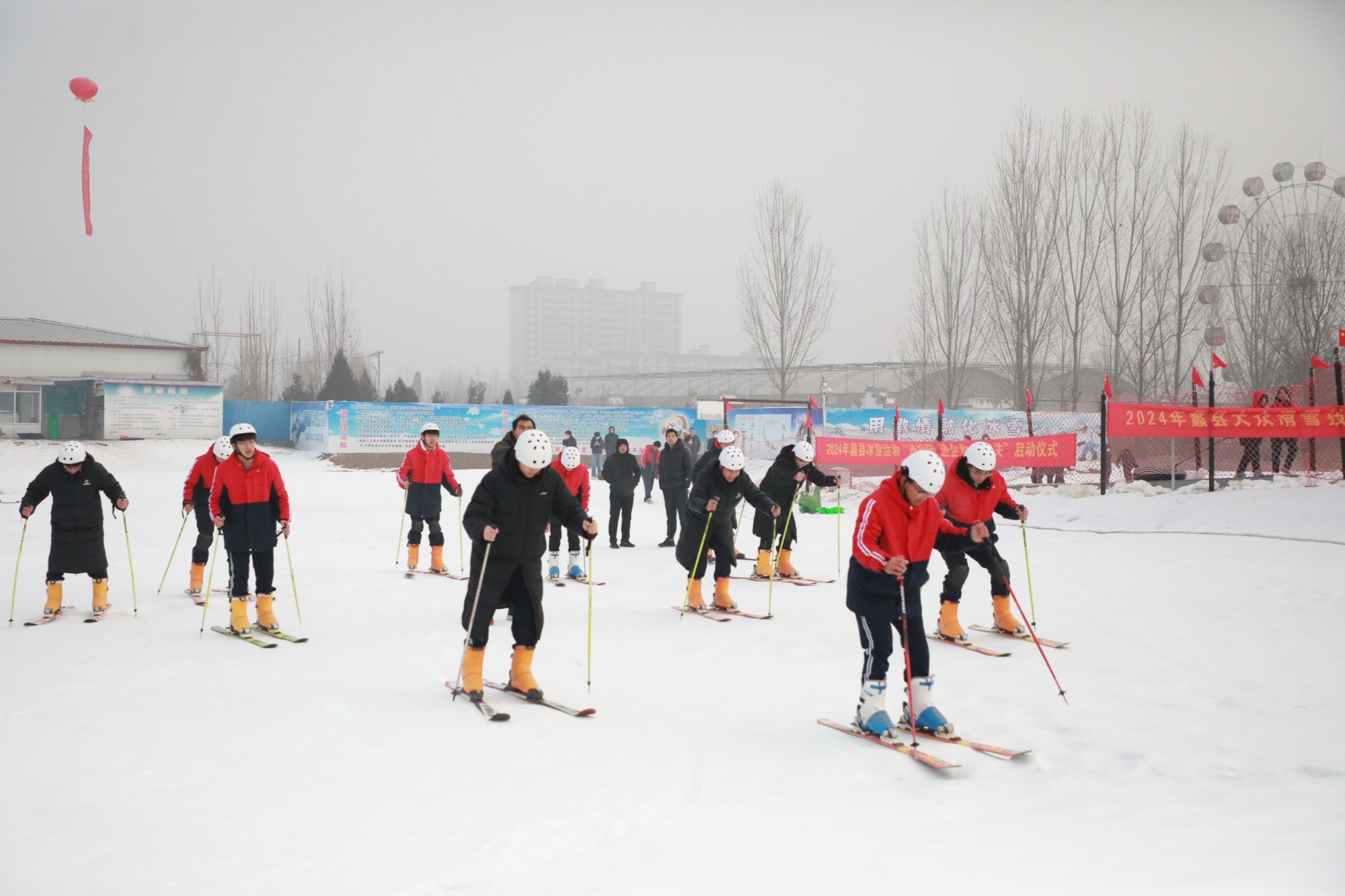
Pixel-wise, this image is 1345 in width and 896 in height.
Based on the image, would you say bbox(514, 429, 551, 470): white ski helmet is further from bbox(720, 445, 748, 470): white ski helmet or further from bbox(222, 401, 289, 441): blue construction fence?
bbox(222, 401, 289, 441): blue construction fence

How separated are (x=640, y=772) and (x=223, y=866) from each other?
1899mm

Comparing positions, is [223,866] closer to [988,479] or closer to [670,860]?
[670,860]

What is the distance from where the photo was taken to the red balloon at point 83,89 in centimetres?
2506

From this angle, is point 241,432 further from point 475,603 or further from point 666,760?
point 666,760

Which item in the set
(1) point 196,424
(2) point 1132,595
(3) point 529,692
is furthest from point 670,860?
Result: (1) point 196,424

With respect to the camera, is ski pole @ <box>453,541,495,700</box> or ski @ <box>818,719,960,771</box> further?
ski pole @ <box>453,541,495,700</box>

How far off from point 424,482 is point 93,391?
31077mm

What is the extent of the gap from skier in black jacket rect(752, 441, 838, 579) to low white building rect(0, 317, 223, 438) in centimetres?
2976

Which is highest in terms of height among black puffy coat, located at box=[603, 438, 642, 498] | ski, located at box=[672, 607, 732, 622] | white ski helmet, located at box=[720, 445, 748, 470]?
white ski helmet, located at box=[720, 445, 748, 470]

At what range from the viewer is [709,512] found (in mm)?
9023

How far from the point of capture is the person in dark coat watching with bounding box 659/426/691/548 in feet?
46.2

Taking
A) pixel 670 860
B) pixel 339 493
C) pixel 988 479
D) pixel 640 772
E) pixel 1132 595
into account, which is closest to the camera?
pixel 670 860

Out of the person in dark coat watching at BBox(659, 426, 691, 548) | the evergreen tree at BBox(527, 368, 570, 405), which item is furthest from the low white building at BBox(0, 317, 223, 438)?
the person in dark coat watching at BBox(659, 426, 691, 548)

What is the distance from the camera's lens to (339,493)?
885 inches
